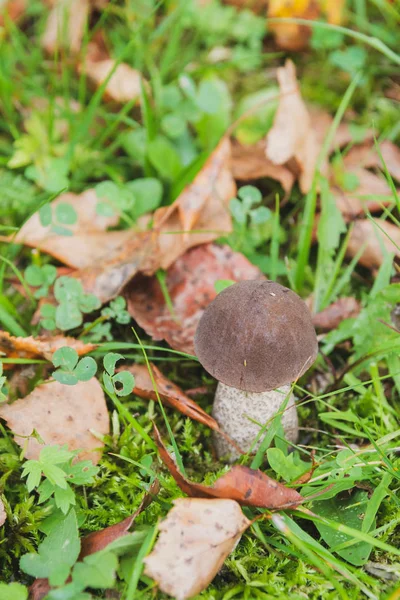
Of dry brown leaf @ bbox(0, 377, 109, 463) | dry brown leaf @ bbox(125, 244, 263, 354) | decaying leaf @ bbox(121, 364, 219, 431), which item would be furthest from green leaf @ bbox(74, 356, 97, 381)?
dry brown leaf @ bbox(125, 244, 263, 354)

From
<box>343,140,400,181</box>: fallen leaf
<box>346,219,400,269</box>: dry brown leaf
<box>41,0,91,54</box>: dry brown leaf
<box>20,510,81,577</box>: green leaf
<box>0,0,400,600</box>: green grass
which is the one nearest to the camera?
<box>20,510,81,577</box>: green leaf

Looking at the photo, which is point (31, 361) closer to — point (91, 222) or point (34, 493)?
point (34, 493)

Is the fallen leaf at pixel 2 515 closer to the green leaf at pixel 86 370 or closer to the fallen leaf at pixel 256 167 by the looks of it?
the green leaf at pixel 86 370

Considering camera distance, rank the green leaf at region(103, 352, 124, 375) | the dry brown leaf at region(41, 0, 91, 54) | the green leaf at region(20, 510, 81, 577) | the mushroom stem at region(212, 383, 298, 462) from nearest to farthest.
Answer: the green leaf at region(20, 510, 81, 577) < the green leaf at region(103, 352, 124, 375) < the mushroom stem at region(212, 383, 298, 462) < the dry brown leaf at region(41, 0, 91, 54)

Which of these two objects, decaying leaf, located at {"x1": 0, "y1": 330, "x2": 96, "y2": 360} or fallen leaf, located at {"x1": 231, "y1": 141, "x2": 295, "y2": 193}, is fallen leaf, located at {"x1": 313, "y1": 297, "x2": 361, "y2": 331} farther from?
decaying leaf, located at {"x1": 0, "y1": 330, "x2": 96, "y2": 360}

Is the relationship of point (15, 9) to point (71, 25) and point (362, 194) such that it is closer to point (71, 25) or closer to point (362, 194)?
point (71, 25)

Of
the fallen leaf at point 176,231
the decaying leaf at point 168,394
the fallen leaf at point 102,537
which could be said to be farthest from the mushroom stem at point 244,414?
the fallen leaf at point 176,231
